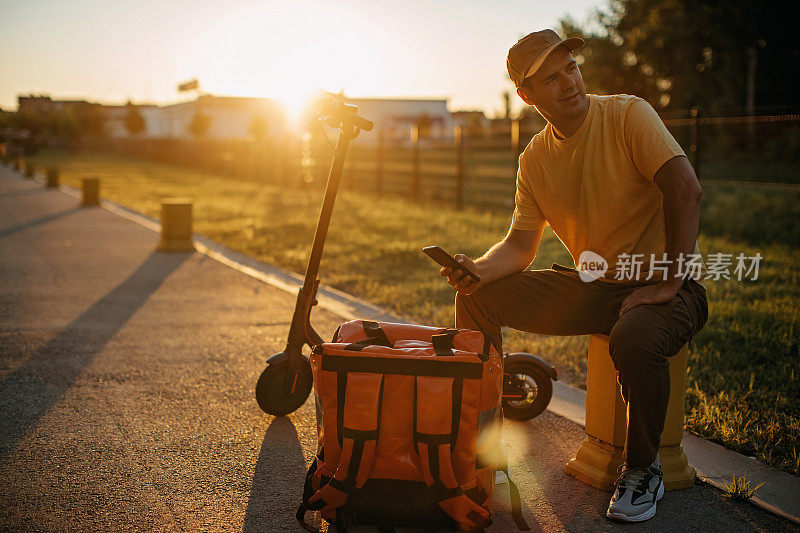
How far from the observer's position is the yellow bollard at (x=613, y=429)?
123 inches

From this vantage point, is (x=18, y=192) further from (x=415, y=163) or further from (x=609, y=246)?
(x=609, y=246)

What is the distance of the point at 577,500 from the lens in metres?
3.07

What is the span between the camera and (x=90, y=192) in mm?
18047

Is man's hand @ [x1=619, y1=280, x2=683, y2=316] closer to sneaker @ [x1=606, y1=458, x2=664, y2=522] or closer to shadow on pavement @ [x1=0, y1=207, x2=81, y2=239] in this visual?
sneaker @ [x1=606, y1=458, x2=664, y2=522]

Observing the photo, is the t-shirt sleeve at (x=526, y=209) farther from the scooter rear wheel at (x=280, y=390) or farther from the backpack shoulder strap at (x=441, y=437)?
the scooter rear wheel at (x=280, y=390)

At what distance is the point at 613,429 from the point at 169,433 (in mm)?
2249

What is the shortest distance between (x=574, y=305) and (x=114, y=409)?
2.65 m

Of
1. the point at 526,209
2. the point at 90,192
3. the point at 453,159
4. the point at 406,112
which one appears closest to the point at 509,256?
the point at 526,209

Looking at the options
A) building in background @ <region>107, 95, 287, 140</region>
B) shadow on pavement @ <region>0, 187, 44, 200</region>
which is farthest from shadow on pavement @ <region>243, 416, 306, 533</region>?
building in background @ <region>107, 95, 287, 140</region>

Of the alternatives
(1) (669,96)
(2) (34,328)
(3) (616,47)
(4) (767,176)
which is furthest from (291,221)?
(3) (616,47)

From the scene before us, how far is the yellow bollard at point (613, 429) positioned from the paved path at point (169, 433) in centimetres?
9

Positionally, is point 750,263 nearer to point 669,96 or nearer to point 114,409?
point 114,409

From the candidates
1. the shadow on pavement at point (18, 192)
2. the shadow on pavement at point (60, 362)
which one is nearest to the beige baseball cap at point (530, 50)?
the shadow on pavement at point (60, 362)

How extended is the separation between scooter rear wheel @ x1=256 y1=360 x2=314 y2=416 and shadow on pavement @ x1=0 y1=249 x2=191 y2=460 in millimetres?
1221
